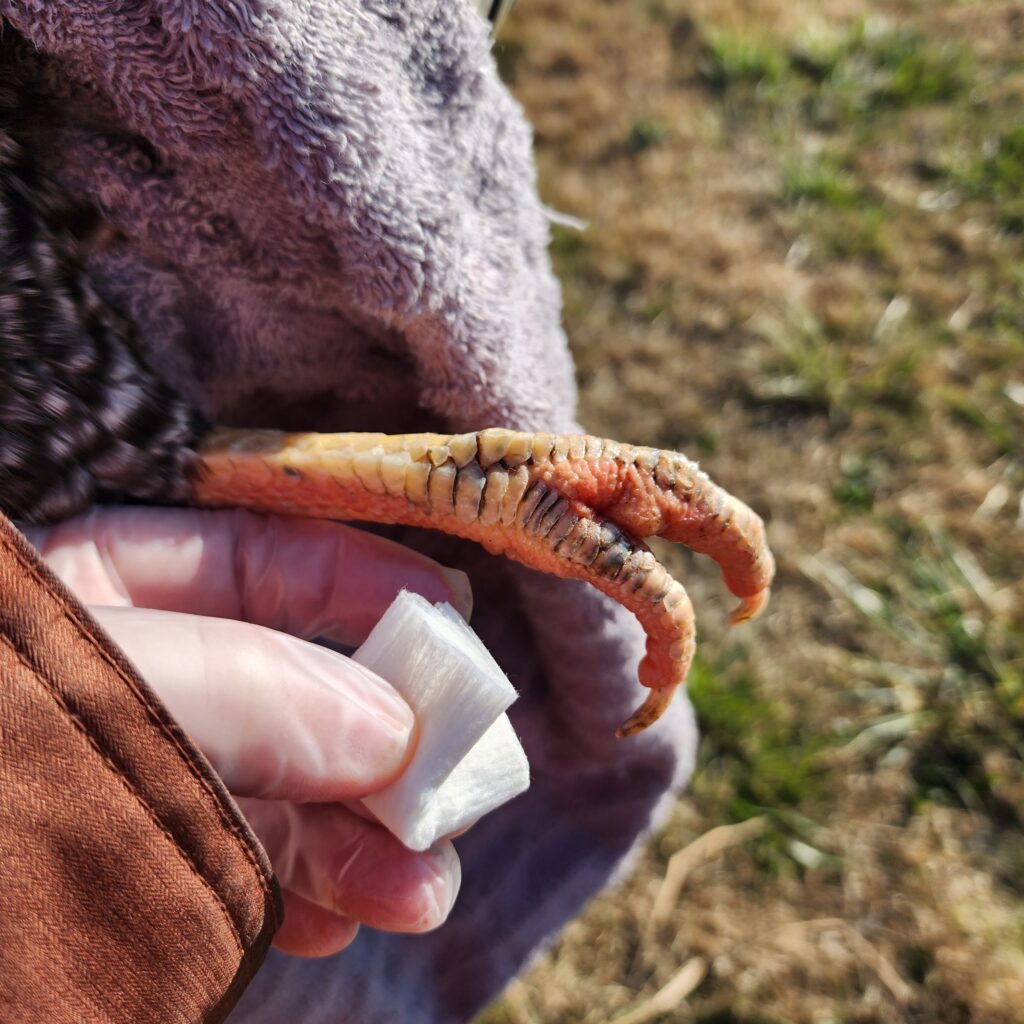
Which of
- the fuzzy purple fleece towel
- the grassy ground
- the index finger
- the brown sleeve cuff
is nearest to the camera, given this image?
the brown sleeve cuff

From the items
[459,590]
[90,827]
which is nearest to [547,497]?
[459,590]

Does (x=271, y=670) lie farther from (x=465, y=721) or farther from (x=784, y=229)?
(x=784, y=229)

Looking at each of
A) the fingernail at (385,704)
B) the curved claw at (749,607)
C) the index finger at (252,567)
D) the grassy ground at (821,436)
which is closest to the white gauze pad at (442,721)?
the fingernail at (385,704)

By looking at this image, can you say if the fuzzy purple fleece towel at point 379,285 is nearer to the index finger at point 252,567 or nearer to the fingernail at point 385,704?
the index finger at point 252,567

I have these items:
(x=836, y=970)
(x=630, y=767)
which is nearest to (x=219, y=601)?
(x=630, y=767)

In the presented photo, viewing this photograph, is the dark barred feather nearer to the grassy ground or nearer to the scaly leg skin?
the scaly leg skin

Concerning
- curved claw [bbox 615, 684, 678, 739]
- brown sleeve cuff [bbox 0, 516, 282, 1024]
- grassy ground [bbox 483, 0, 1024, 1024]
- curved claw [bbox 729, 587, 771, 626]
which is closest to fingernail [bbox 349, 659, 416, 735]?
brown sleeve cuff [bbox 0, 516, 282, 1024]

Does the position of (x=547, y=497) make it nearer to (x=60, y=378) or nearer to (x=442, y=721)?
(x=442, y=721)
